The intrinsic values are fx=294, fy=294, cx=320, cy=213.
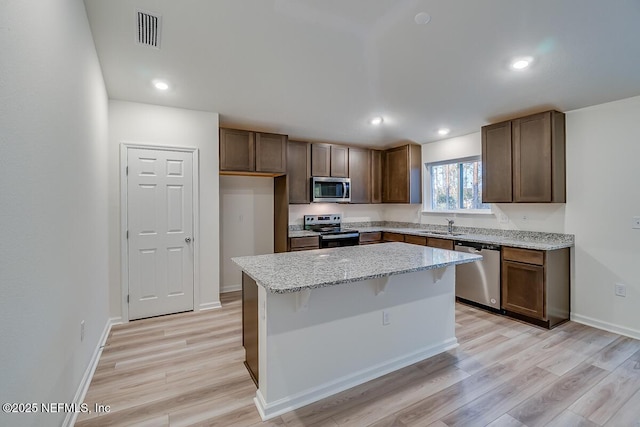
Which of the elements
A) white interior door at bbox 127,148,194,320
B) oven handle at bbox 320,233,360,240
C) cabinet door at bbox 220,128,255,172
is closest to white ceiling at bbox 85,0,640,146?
cabinet door at bbox 220,128,255,172

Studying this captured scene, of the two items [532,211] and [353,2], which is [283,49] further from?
[532,211]

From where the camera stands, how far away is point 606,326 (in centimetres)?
317

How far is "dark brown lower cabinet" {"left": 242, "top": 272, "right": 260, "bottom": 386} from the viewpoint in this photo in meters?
2.14

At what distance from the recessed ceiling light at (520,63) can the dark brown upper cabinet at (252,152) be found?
9.47 ft

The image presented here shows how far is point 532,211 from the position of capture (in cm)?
376

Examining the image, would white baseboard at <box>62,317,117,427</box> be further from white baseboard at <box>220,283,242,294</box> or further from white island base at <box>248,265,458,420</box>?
white baseboard at <box>220,283,242,294</box>

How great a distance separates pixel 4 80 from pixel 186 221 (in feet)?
8.92

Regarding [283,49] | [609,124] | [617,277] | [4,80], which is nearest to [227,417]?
[4,80]

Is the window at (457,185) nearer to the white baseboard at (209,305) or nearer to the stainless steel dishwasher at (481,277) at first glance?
the stainless steel dishwasher at (481,277)

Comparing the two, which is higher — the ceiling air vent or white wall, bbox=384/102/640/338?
the ceiling air vent

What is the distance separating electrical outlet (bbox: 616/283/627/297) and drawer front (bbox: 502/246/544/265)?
2.63ft

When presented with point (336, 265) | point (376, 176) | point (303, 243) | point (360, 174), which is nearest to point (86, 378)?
point (336, 265)

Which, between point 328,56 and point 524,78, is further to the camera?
point 524,78

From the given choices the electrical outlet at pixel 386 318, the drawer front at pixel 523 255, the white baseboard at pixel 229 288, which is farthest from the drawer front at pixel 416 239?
the white baseboard at pixel 229 288
